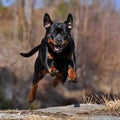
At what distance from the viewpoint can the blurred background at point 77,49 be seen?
27281 millimetres

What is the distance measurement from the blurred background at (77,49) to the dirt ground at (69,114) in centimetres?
989

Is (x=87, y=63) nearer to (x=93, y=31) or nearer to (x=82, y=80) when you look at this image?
(x=82, y=80)

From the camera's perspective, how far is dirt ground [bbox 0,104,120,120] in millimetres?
8119

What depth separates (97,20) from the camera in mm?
42312

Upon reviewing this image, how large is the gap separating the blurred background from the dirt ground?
32.5ft

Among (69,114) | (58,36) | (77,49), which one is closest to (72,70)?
(58,36)

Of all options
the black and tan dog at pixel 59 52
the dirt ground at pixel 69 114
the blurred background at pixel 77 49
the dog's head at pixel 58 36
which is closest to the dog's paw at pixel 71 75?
the black and tan dog at pixel 59 52

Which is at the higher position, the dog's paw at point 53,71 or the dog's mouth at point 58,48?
the dog's mouth at point 58,48

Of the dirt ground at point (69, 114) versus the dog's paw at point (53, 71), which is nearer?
the dirt ground at point (69, 114)

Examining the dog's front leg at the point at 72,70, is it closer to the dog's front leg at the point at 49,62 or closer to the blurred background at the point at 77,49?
the dog's front leg at the point at 49,62

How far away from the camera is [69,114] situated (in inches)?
341

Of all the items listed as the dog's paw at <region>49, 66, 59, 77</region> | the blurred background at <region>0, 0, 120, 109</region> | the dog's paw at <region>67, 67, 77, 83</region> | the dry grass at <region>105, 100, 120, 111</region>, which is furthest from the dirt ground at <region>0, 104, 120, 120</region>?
the blurred background at <region>0, 0, 120, 109</region>

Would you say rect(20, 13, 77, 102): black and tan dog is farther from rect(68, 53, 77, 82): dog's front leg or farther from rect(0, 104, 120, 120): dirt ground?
rect(0, 104, 120, 120): dirt ground

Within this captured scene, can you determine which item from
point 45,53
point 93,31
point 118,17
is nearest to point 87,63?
point 93,31
